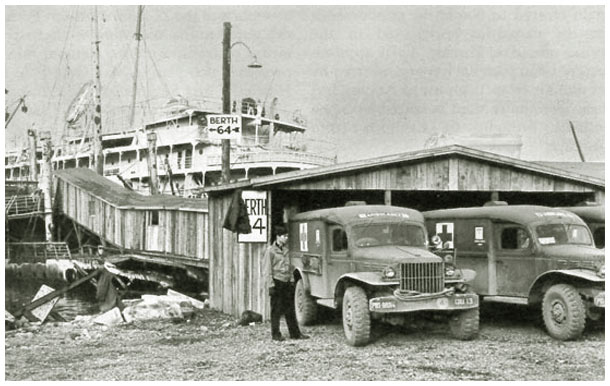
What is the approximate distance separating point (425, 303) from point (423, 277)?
440mm

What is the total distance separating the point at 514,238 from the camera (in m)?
13.7

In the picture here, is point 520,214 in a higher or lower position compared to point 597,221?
higher

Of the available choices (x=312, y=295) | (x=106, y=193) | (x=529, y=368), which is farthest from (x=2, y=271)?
(x=106, y=193)

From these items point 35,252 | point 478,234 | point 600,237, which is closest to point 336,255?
point 478,234

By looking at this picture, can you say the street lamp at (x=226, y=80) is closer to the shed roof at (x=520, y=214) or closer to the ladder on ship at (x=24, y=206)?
the shed roof at (x=520, y=214)

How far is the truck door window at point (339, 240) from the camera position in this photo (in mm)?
13359

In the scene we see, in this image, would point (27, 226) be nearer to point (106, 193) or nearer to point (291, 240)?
point (106, 193)

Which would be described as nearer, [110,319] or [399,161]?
[110,319]

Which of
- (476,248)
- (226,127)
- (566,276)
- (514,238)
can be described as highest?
(226,127)

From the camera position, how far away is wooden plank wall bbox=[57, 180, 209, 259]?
2512 centimetres

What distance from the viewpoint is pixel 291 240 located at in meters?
15.6

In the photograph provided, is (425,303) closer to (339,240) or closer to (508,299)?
(339,240)

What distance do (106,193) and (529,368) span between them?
A: 24.9m

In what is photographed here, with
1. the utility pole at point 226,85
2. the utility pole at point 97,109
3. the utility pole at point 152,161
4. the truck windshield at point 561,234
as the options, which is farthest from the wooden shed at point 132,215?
the truck windshield at point 561,234
